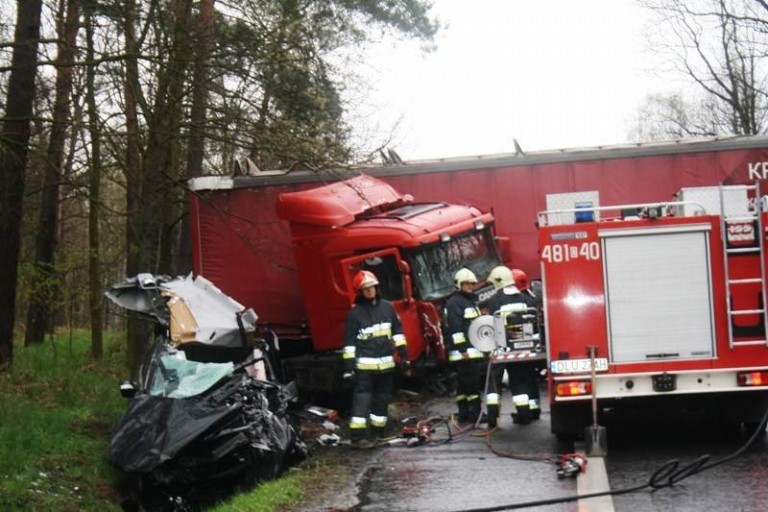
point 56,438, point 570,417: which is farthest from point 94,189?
point 570,417

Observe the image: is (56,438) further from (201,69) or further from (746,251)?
(746,251)

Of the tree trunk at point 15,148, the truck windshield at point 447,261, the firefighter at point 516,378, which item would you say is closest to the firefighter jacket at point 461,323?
the firefighter at point 516,378

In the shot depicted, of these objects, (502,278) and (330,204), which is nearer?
(502,278)

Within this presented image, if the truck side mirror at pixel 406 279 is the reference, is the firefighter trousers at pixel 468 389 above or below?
below

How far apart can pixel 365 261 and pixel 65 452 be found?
4.35m

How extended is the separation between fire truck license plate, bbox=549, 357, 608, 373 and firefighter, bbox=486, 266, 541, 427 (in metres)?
1.62

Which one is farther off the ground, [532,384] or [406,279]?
[406,279]

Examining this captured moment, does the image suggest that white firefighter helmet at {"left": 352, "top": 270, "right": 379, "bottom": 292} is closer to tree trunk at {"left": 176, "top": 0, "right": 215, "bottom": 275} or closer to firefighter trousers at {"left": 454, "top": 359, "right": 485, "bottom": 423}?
A: firefighter trousers at {"left": 454, "top": 359, "right": 485, "bottom": 423}

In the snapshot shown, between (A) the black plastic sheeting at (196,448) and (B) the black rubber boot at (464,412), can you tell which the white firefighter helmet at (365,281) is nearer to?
(B) the black rubber boot at (464,412)

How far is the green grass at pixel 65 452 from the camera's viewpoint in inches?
338

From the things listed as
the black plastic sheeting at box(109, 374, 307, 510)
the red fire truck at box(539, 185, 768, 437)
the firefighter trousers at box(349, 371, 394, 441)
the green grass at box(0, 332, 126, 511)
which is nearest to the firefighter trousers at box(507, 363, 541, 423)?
the firefighter trousers at box(349, 371, 394, 441)

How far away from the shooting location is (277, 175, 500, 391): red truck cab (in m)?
13.0

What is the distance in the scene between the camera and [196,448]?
8.73 m

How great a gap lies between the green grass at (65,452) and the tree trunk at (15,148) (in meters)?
1.05
